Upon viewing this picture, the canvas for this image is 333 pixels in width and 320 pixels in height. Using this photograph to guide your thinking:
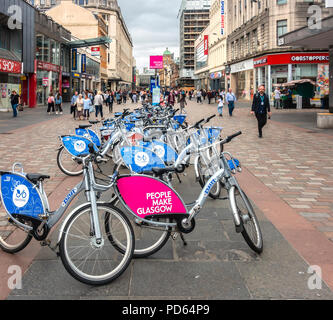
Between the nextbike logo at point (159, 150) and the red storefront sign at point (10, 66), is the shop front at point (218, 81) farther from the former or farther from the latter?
the nextbike logo at point (159, 150)

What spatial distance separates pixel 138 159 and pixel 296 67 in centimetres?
3671

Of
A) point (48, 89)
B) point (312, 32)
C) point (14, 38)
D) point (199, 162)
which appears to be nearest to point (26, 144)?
point (199, 162)

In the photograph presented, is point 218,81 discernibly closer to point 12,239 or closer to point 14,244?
point 12,239

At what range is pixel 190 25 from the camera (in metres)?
129

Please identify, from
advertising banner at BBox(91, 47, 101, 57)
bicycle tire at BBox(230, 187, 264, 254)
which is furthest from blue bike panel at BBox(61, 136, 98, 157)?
advertising banner at BBox(91, 47, 101, 57)

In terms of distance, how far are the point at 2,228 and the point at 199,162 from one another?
3.10m

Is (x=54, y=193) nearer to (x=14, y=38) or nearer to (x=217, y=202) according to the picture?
(x=217, y=202)

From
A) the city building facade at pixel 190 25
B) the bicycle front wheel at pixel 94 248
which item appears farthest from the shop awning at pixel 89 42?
the city building facade at pixel 190 25

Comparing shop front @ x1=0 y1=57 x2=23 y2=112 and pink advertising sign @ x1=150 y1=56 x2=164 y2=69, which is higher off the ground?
pink advertising sign @ x1=150 y1=56 x2=164 y2=69

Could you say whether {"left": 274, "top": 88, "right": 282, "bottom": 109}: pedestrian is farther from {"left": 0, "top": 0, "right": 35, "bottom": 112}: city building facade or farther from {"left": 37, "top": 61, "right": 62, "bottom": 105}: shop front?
{"left": 0, "top": 0, "right": 35, "bottom": 112}: city building facade

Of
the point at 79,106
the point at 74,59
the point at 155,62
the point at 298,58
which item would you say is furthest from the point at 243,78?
the point at 79,106

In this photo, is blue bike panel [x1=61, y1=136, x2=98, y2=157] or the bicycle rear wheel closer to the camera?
the bicycle rear wheel

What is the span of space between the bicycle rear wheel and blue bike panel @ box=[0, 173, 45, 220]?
154mm

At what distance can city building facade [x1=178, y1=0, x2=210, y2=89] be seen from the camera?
413 ft
